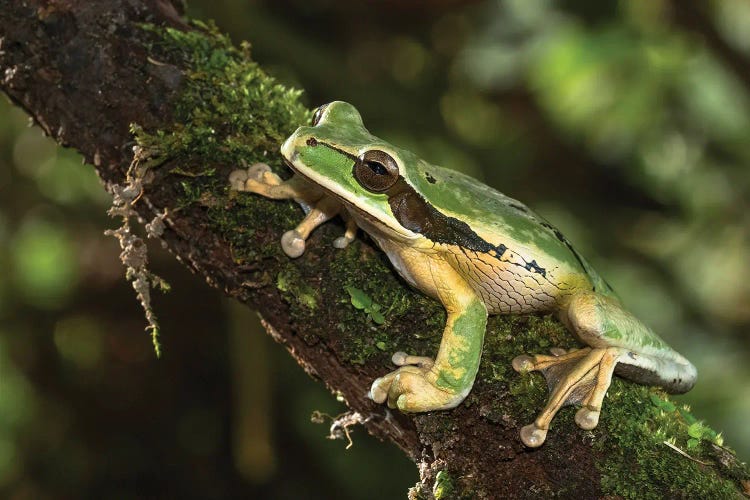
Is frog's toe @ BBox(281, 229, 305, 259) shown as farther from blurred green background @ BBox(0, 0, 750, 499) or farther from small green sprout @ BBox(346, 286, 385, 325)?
blurred green background @ BBox(0, 0, 750, 499)

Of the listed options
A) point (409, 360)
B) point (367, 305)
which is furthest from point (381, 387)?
point (367, 305)

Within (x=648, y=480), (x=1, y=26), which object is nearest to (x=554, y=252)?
(x=648, y=480)

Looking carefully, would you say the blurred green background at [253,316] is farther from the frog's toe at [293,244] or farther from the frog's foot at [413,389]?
the frog's foot at [413,389]

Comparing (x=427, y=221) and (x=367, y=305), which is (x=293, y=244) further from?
(x=427, y=221)

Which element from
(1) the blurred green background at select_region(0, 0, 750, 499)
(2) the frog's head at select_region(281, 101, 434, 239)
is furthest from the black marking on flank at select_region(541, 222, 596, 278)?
(1) the blurred green background at select_region(0, 0, 750, 499)

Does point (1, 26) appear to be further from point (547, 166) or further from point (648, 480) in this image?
point (547, 166)

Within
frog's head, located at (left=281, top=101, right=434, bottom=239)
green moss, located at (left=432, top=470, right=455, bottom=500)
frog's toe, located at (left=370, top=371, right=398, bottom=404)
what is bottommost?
green moss, located at (left=432, top=470, right=455, bottom=500)
